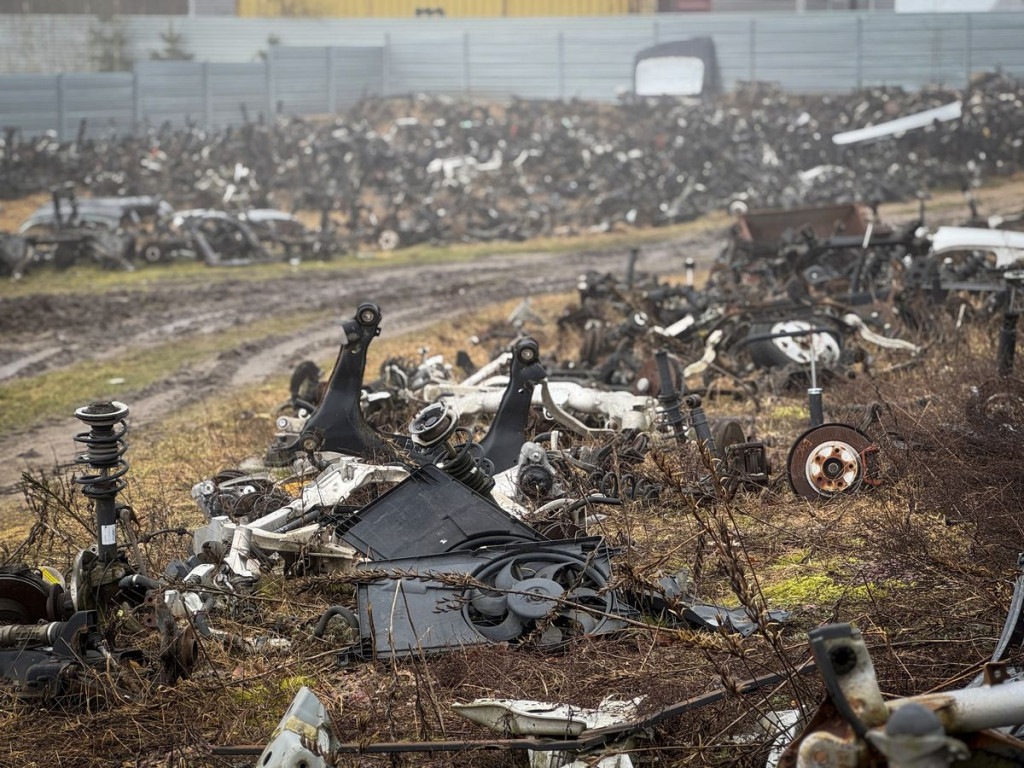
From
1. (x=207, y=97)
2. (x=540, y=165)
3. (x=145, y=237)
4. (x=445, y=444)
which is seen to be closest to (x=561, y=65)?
(x=540, y=165)

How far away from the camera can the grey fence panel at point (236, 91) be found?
119 feet

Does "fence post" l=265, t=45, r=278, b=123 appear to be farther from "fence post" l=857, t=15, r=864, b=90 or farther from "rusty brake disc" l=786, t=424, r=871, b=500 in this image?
"rusty brake disc" l=786, t=424, r=871, b=500

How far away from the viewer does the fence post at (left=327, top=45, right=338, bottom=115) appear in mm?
39656

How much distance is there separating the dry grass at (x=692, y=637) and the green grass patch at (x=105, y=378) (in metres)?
5.38

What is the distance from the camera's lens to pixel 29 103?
106ft

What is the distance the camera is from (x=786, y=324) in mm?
10523

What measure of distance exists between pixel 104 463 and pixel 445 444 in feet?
5.27

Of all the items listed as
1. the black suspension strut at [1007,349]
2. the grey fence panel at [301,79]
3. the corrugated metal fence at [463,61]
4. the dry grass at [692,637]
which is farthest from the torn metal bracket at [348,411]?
the grey fence panel at [301,79]

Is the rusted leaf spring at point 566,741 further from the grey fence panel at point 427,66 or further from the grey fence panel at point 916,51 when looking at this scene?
the grey fence panel at point 427,66

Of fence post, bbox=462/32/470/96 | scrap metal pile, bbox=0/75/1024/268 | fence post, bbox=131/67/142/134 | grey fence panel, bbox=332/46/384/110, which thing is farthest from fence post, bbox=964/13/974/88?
fence post, bbox=131/67/142/134

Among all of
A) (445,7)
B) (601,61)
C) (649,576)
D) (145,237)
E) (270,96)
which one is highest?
(445,7)

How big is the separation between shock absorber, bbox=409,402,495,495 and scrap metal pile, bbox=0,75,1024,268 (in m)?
17.8

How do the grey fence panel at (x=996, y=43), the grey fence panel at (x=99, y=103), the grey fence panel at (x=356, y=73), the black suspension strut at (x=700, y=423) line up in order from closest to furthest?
the black suspension strut at (x=700, y=423)
the grey fence panel at (x=99, y=103)
the grey fence panel at (x=996, y=43)
the grey fence panel at (x=356, y=73)

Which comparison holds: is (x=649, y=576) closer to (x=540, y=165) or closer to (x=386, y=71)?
(x=540, y=165)
